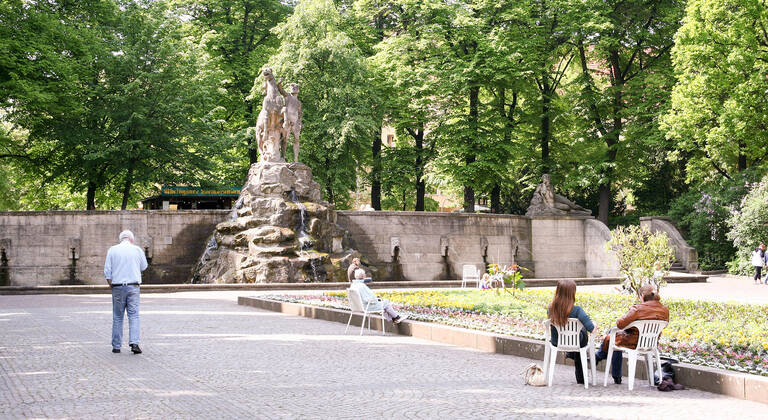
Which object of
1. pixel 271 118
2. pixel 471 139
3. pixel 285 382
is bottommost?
pixel 285 382

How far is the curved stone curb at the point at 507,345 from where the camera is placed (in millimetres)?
7867

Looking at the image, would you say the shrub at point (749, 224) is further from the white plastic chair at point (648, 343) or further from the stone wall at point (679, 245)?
the white plastic chair at point (648, 343)

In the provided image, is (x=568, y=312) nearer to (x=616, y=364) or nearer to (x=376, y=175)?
(x=616, y=364)

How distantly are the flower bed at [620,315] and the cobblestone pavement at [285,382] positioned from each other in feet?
3.71

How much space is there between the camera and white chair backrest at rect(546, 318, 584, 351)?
28.2ft

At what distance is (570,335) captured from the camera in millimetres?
8625

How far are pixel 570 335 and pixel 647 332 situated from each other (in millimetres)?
835

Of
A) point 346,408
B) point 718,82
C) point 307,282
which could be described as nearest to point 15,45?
point 307,282

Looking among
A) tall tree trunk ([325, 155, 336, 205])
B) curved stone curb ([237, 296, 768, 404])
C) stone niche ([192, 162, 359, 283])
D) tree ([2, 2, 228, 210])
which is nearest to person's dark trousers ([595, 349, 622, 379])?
curved stone curb ([237, 296, 768, 404])

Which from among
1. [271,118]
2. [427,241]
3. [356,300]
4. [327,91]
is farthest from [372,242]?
[356,300]

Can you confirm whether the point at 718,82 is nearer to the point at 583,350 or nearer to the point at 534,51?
the point at 534,51

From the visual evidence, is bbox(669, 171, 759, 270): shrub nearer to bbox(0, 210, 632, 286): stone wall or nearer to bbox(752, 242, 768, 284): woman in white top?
bbox(752, 242, 768, 284): woman in white top

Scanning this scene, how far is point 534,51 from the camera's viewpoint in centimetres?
3884

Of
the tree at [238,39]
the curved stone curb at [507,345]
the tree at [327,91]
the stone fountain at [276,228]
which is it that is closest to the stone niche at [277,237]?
the stone fountain at [276,228]
